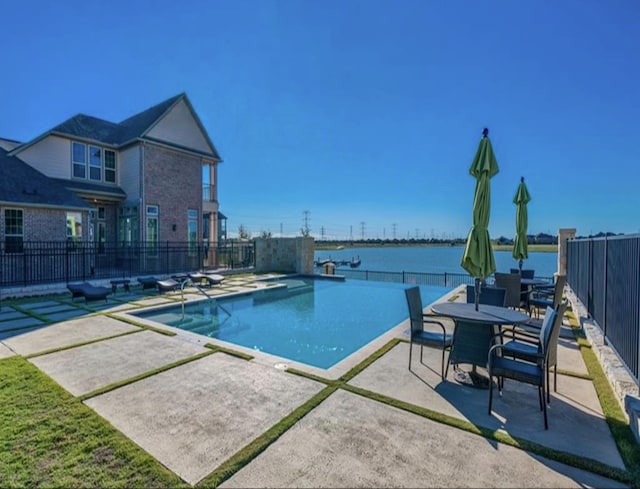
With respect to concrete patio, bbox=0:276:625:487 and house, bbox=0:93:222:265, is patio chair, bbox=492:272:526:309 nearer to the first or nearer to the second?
concrete patio, bbox=0:276:625:487

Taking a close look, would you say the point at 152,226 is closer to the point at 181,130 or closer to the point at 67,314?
the point at 181,130

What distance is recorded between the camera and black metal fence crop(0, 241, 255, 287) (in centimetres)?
1149

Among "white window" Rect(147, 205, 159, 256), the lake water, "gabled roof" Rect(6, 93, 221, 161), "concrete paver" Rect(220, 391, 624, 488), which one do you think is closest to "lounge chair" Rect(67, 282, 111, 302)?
"white window" Rect(147, 205, 159, 256)

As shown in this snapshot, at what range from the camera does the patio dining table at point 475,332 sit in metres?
3.74

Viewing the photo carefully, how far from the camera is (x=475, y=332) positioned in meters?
3.90

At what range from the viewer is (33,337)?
5809mm

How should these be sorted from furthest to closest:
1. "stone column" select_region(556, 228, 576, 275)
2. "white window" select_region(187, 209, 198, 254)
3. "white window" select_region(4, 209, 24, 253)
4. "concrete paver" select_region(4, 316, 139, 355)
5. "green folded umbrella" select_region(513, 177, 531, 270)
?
1. "white window" select_region(187, 209, 198, 254)
2. "white window" select_region(4, 209, 24, 253)
3. "stone column" select_region(556, 228, 576, 275)
4. "green folded umbrella" select_region(513, 177, 531, 270)
5. "concrete paver" select_region(4, 316, 139, 355)

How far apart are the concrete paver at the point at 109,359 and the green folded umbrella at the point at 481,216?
4555 mm

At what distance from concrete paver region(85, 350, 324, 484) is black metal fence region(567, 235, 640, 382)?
3.65m

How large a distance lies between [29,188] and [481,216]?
16.2 m

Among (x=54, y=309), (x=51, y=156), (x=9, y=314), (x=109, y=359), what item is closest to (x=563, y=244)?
(x=109, y=359)

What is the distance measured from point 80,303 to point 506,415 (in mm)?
10655

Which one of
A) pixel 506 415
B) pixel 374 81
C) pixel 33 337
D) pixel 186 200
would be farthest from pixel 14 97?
pixel 506 415

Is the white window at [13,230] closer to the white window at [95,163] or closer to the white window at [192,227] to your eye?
the white window at [95,163]
